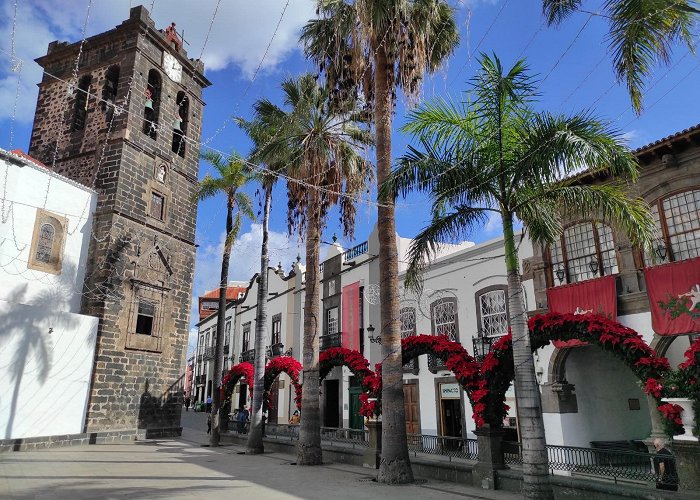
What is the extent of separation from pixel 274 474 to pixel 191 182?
58.9 ft

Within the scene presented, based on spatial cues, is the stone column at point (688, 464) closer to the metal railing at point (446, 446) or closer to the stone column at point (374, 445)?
the metal railing at point (446, 446)

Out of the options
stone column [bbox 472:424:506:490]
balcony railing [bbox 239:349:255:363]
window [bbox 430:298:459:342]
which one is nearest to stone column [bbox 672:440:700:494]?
stone column [bbox 472:424:506:490]

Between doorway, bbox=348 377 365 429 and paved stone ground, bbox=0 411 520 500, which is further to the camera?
doorway, bbox=348 377 365 429

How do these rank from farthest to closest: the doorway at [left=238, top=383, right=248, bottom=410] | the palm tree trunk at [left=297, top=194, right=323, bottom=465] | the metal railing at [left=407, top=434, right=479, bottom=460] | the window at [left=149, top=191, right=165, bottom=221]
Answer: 1. the doorway at [left=238, top=383, right=248, bottom=410]
2. the window at [left=149, top=191, right=165, bottom=221]
3. the palm tree trunk at [left=297, top=194, right=323, bottom=465]
4. the metal railing at [left=407, top=434, right=479, bottom=460]

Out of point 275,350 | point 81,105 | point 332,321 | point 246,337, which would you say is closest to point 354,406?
point 332,321

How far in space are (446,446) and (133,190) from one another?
17614 mm

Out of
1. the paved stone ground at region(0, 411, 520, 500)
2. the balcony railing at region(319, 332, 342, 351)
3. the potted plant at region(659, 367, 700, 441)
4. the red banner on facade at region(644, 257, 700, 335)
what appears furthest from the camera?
the balcony railing at region(319, 332, 342, 351)

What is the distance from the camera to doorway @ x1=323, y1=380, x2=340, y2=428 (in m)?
26.7

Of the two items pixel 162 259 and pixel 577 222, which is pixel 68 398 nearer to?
pixel 162 259

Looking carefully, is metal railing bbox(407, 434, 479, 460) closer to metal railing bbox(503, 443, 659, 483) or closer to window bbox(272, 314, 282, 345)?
metal railing bbox(503, 443, 659, 483)

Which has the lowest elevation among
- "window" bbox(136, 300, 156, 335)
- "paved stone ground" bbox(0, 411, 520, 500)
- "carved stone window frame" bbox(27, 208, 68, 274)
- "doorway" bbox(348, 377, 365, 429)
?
"paved stone ground" bbox(0, 411, 520, 500)

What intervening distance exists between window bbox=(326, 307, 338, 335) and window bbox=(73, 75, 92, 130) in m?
15.6

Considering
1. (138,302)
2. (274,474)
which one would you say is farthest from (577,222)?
(138,302)

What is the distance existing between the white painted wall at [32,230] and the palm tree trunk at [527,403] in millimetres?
17787
